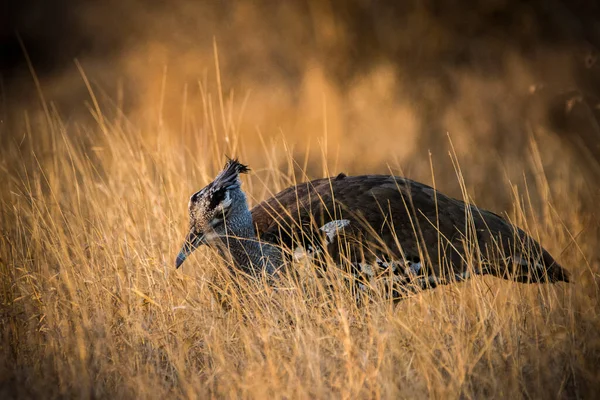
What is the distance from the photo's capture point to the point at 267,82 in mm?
10648

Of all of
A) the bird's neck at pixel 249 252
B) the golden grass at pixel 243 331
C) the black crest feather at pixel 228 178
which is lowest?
the golden grass at pixel 243 331

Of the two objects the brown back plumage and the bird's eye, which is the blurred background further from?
the bird's eye

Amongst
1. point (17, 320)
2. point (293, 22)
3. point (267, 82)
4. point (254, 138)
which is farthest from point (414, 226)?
point (293, 22)

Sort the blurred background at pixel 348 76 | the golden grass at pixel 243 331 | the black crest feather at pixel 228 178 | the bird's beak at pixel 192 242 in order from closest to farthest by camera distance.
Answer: the golden grass at pixel 243 331, the bird's beak at pixel 192 242, the black crest feather at pixel 228 178, the blurred background at pixel 348 76

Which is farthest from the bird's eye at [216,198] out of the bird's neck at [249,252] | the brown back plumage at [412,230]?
the brown back plumage at [412,230]

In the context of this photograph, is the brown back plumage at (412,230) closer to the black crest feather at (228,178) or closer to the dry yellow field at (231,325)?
the dry yellow field at (231,325)

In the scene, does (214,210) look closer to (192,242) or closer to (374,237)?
(192,242)

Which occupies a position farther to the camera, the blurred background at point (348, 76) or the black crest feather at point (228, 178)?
the blurred background at point (348, 76)

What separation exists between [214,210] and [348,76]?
6061 millimetres

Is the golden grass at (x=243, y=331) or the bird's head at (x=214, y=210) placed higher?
the bird's head at (x=214, y=210)

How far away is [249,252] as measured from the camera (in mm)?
4527

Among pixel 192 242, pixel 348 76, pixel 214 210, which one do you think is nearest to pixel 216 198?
pixel 214 210

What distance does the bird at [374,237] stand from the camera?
438 centimetres

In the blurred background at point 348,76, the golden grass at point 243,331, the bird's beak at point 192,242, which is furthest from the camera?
the blurred background at point 348,76
